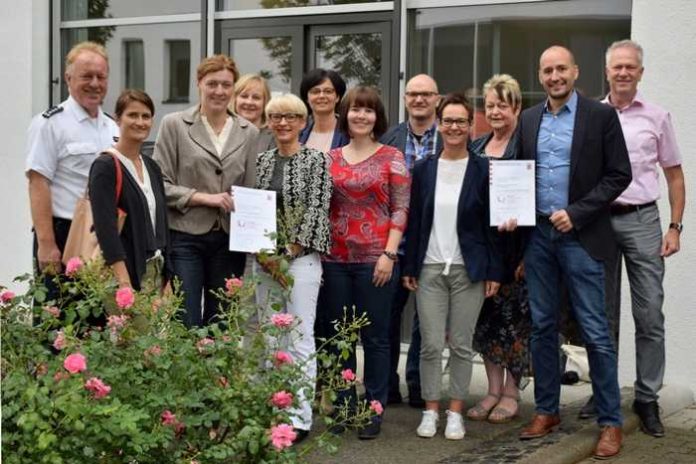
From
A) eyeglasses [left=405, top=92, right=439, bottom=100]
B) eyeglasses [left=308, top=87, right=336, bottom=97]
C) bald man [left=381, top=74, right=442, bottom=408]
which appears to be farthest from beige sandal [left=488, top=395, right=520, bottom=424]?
eyeglasses [left=308, top=87, right=336, bottom=97]

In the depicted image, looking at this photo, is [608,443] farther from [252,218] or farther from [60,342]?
[60,342]

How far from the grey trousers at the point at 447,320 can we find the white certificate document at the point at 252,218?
3.08 feet

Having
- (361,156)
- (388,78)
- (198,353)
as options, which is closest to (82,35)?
(388,78)

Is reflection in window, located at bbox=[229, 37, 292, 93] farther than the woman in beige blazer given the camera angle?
Yes

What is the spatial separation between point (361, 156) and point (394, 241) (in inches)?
19.5

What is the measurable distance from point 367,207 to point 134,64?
5.11m

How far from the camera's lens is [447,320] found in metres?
6.32

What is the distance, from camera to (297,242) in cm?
586

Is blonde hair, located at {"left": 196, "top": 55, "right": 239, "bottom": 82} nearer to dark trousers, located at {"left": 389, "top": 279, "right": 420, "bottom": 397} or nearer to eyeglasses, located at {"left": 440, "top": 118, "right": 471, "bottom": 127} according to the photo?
eyeglasses, located at {"left": 440, "top": 118, "right": 471, "bottom": 127}

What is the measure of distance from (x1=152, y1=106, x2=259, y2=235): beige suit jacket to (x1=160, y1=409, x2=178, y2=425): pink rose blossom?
233 cm

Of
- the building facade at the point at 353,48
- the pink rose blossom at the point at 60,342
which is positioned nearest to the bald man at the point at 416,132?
the building facade at the point at 353,48

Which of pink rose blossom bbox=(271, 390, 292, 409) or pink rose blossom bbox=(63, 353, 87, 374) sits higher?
pink rose blossom bbox=(63, 353, 87, 374)

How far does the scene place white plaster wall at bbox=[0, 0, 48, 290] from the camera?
10.7 m

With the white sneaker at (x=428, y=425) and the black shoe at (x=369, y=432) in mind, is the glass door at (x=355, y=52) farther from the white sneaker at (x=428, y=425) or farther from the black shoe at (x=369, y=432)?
the black shoe at (x=369, y=432)
